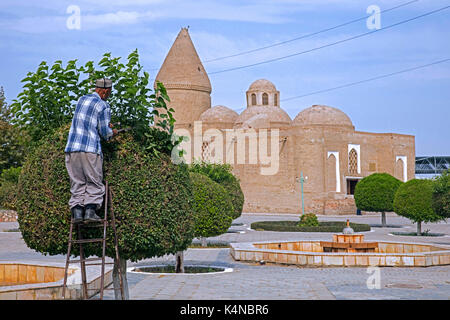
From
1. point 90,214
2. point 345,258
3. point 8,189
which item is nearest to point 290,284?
point 345,258

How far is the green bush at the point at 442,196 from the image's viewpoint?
1480 centimetres

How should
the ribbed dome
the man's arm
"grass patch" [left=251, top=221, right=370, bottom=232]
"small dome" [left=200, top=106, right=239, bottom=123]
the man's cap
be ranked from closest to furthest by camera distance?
the man's arm, the man's cap, "grass patch" [left=251, top=221, right=370, bottom=232], the ribbed dome, "small dome" [left=200, top=106, right=239, bottom=123]

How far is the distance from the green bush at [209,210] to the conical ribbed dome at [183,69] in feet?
112

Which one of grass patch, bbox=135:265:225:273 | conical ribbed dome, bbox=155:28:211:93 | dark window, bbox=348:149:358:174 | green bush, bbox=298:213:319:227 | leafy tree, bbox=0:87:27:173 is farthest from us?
conical ribbed dome, bbox=155:28:211:93

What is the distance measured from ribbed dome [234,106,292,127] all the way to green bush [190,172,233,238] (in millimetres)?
29316

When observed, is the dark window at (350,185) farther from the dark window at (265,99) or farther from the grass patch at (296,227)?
the grass patch at (296,227)

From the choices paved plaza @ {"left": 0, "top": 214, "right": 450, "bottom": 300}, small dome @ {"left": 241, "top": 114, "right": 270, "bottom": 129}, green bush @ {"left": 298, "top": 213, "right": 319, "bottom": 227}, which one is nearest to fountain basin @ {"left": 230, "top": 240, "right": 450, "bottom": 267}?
paved plaza @ {"left": 0, "top": 214, "right": 450, "bottom": 300}

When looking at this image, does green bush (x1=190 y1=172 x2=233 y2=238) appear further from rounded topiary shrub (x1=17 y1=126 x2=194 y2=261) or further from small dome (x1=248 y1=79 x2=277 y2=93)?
small dome (x1=248 y1=79 x2=277 y2=93)

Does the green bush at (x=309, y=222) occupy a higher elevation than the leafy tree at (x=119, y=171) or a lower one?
lower

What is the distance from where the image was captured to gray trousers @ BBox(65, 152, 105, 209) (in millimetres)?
4547

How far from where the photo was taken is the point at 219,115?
4569cm

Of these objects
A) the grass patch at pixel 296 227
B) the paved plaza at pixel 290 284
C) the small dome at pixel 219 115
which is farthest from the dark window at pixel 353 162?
the paved plaza at pixel 290 284
